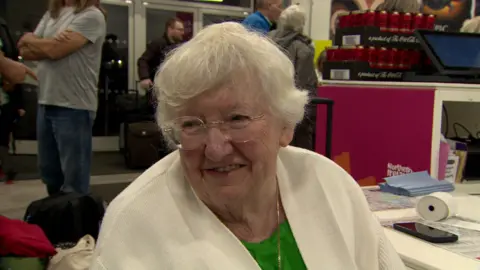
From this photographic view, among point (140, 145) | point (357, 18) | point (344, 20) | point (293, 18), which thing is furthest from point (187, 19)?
point (357, 18)

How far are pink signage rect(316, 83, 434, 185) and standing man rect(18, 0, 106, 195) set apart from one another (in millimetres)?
1279

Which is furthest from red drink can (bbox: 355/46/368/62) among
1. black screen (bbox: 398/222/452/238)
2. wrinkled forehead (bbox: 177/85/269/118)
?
wrinkled forehead (bbox: 177/85/269/118)

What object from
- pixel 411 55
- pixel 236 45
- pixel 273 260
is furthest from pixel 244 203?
pixel 411 55

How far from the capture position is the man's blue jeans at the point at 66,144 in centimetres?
262

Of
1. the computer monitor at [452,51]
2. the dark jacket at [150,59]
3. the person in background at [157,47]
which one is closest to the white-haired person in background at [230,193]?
the computer monitor at [452,51]

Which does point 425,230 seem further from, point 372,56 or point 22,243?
point 22,243

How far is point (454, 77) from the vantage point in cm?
208

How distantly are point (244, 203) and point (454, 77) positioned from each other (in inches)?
52.5

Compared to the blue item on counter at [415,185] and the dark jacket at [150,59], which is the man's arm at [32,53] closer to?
the blue item on counter at [415,185]

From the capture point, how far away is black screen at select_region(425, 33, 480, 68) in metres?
2.11

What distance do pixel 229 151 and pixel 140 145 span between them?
4788mm

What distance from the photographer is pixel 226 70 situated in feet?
3.53

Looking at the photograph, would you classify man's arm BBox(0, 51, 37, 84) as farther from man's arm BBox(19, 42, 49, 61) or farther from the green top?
the green top

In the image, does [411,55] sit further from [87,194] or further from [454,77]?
[87,194]
